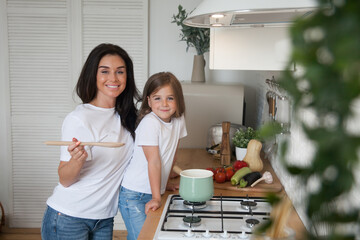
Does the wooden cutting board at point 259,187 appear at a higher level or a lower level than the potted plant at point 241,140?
lower

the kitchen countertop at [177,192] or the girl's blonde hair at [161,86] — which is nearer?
the kitchen countertop at [177,192]

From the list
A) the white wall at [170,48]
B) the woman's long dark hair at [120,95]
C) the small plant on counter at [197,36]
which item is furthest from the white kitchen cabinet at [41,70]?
the woman's long dark hair at [120,95]

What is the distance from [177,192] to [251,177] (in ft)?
1.19

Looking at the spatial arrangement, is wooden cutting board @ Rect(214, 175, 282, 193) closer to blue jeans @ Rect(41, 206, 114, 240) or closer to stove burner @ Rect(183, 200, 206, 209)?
stove burner @ Rect(183, 200, 206, 209)

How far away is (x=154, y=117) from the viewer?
1.83 metres

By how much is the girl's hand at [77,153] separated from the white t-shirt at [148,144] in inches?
9.4

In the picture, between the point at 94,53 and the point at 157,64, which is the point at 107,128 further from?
the point at 157,64

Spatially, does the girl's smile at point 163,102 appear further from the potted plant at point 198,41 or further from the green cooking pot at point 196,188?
the potted plant at point 198,41

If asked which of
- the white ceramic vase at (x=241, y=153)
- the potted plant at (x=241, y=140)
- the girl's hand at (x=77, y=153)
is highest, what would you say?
the girl's hand at (x=77, y=153)

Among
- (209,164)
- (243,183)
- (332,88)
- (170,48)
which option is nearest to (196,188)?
(243,183)

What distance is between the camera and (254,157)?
215 cm

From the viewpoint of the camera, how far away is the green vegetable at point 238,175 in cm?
193

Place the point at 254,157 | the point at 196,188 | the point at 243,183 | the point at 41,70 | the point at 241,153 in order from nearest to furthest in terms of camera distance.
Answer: the point at 196,188 < the point at 243,183 < the point at 254,157 < the point at 241,153 < the point at 41,70

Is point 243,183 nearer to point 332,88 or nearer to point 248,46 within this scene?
point 248,46
